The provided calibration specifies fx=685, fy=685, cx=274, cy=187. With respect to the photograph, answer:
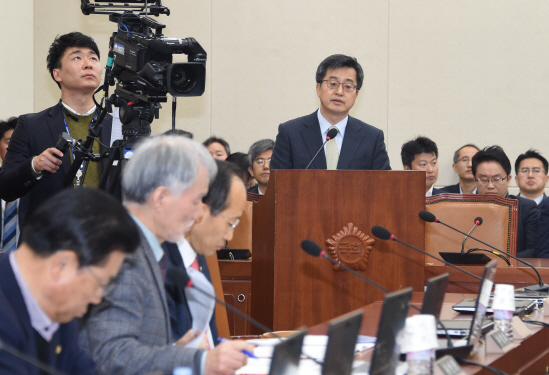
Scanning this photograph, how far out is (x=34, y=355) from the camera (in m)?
1.20

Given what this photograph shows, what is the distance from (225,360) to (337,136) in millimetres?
2004

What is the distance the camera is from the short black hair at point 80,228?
1142 millimetres

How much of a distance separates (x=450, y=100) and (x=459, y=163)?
740 millimetres

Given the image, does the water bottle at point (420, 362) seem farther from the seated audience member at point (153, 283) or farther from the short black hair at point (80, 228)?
the short black hair at point (80, 228)

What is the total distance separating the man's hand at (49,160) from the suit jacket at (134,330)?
4.51ft

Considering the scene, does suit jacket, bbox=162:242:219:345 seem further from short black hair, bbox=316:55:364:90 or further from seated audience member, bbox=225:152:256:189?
seated audience member, bbox=225:152:256:189

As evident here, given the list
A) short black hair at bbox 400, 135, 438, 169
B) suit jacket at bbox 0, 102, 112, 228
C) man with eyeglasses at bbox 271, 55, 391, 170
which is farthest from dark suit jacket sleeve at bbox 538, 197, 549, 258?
suit jacket at bbox 0, 102, 112, 228

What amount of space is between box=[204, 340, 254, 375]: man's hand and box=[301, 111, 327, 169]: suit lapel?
6.06 feet

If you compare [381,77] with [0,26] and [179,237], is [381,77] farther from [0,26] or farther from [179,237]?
[179,237]

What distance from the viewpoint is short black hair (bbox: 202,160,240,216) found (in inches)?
73.0

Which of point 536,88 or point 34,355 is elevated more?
point 536,88

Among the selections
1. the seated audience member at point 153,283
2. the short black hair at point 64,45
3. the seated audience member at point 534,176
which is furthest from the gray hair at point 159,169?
the seated audience member at point 534,176

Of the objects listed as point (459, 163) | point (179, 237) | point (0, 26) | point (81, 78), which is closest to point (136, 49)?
point (81, 78)

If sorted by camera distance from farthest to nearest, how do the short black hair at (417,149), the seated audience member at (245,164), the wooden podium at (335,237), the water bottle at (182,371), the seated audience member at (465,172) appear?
the seated audience member at (465,172) < the short black hair at (417,149) < the seated audience member at (245,164) < the wooden podium at (335,237) < the water bottle at (182,371)
